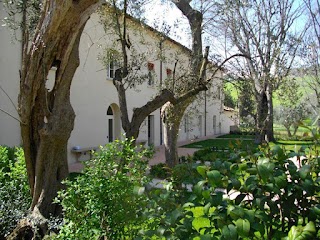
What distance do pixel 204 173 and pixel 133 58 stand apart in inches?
280

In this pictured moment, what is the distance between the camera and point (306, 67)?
618 inches

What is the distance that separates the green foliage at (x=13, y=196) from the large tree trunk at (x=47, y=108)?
313 millimetres

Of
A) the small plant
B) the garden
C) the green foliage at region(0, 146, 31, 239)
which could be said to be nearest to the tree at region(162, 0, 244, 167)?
the small plant

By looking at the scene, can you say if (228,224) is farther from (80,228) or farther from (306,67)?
(306,67)

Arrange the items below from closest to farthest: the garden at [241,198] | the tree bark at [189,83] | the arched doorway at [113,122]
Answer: the garden at [241,198], the tree bark at [189,83], the arched doorway at [113,122]

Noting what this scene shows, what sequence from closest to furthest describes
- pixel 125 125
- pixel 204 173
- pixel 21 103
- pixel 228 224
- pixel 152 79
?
pixel 228 224
pixel 204 173
pixel 21 103
pixel 125 125
pixel 152 79

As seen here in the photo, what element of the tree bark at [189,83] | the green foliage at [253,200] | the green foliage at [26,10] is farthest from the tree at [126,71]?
the green foliage at [253,200]

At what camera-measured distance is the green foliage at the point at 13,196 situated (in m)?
5.09

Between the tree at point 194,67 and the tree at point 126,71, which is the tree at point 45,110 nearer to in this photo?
the tree at point 126,71

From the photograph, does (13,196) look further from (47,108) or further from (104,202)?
(104,202)

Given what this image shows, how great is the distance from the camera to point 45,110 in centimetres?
496

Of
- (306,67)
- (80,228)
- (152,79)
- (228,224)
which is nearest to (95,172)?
(80,228)

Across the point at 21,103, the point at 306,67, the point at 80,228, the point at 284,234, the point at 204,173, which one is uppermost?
the point at 306,67

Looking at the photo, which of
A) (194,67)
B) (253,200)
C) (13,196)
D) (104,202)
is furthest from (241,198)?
(194,67)
